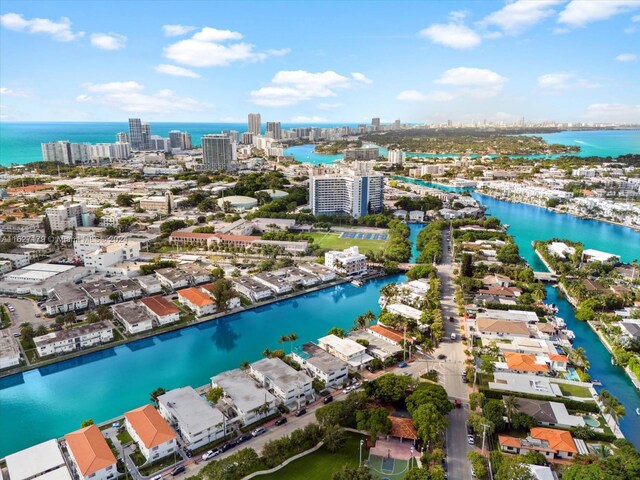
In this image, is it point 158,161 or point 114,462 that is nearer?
point 114,462

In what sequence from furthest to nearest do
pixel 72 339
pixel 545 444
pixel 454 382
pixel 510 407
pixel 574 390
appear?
1. pixel 72 339
2. pixel 454 382
3. pixel 574 390
4. pixel 510 407
5. pixel 545 444

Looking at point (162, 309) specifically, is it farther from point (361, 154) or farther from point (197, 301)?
point (361, 154)

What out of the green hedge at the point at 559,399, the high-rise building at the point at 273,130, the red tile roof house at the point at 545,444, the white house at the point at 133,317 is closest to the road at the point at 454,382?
the green hedge at the point at 559,399

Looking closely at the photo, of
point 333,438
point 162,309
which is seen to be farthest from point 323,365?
point 162,309

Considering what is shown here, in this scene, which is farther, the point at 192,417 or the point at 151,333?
the point at 151,333

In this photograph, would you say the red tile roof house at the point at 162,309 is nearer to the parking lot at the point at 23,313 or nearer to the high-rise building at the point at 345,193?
the parking lot at the point at 23,313

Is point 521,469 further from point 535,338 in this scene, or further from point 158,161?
point 158,161

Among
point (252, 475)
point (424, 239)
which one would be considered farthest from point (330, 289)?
point (252, 475)
